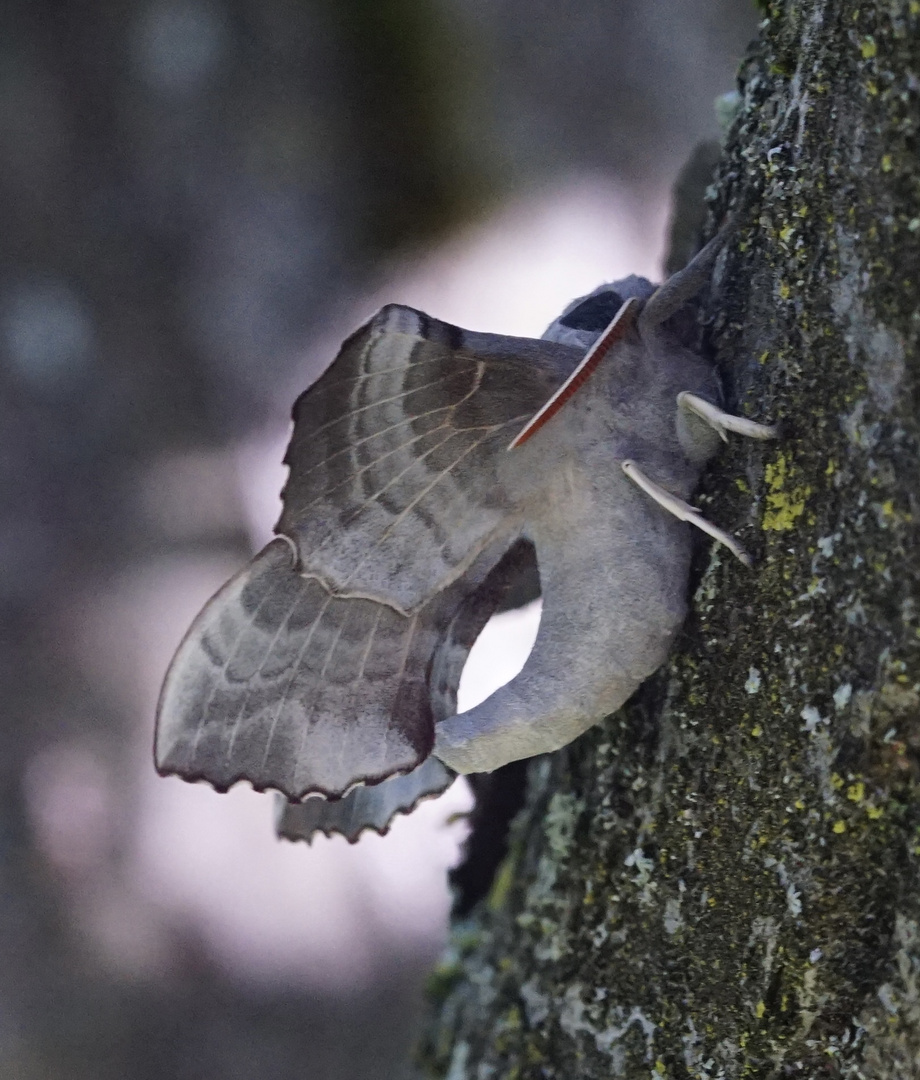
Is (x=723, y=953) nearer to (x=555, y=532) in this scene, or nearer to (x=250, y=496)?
(x=555, y=532)

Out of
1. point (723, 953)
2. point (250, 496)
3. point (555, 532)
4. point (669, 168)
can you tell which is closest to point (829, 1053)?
point (723, 953)

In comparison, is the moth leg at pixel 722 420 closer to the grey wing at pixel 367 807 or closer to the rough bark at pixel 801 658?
the rough bark at pixel 801 658

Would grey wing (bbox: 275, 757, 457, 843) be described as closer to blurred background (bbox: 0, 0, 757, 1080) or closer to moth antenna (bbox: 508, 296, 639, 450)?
moth antenna (bbox: 508, 296, 639, 450)

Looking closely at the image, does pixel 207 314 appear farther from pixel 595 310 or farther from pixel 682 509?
pixel 682 509

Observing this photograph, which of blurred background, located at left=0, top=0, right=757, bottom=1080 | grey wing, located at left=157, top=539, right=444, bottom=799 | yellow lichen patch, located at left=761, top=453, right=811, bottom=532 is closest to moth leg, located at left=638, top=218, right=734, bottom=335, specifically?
yellow lichen patch, located at left=761, top=453, right=811, bottom=532

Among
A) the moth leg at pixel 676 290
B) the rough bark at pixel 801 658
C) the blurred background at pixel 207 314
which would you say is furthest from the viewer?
the blurred background at pixel 207 314

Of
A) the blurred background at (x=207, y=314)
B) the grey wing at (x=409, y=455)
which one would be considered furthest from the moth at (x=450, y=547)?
the blurred background at (x=207, y=314)
